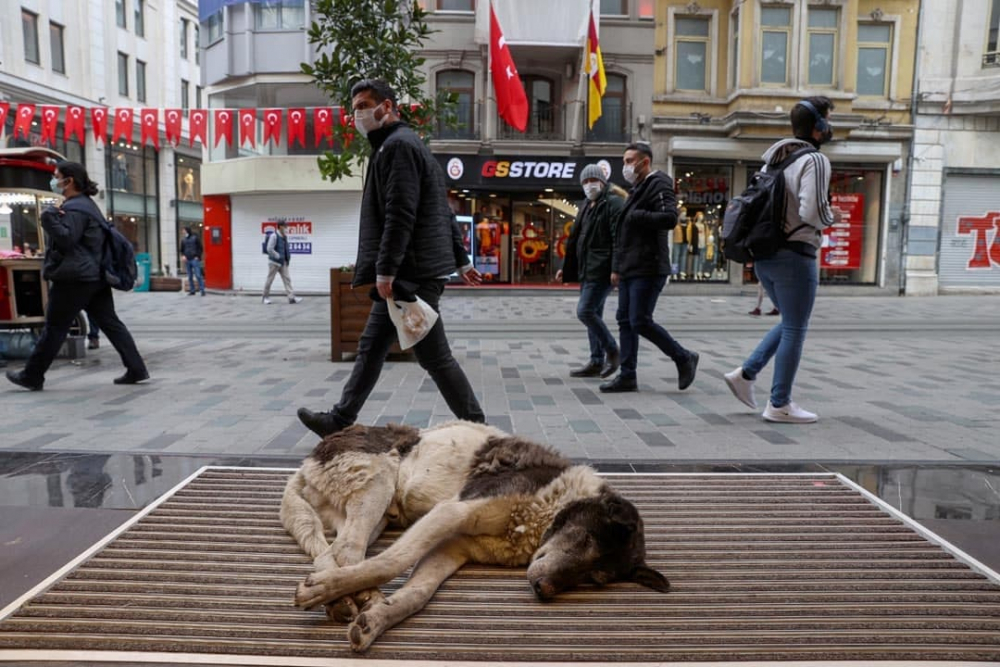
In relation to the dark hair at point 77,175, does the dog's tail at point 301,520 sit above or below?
below

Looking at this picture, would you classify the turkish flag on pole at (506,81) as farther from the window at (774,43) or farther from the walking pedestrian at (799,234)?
the walking pedestrian at (799,234)

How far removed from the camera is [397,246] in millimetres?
3559

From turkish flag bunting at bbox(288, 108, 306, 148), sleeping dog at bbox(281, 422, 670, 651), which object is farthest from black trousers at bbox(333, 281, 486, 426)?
turkish flag bunting at bbox(288, 108, 306, 148)

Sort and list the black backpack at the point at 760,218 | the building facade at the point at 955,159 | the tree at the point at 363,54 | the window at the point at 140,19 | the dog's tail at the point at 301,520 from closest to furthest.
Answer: the dog's tail at the point at 301,520, the black backpack at the point at 760,218, the tree at the point at 363,54, the building facade at the point at 955,159, the window at the point at 140,19

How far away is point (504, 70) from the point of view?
1758 centimetres

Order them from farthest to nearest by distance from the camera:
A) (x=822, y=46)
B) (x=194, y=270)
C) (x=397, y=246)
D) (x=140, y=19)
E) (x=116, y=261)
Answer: (x=140, y=19) < (x=194, y=270) < (x=822, y=46) < (x=116, y=261) < (x=397, y=246)

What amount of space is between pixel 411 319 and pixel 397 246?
1.26 feet

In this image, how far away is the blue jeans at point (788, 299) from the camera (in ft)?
14.8

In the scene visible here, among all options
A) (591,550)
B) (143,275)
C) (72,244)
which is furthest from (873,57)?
(143,275)

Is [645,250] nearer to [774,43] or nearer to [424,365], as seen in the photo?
[424,365]

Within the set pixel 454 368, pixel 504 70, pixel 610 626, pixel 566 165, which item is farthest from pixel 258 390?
pixel 566 165

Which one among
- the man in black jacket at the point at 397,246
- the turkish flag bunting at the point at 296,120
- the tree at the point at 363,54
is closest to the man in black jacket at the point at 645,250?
the man in black jacket at the point at 397,246

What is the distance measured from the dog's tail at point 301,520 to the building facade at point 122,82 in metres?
26.4

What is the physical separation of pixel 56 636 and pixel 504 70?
1737cm
